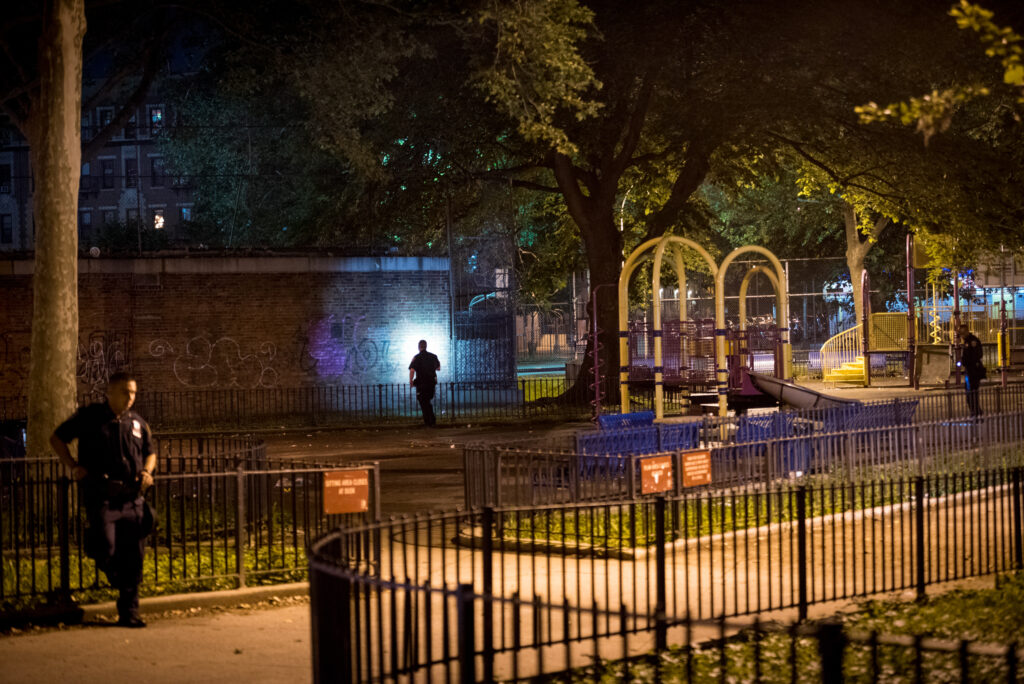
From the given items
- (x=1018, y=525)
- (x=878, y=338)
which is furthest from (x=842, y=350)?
(x=1018, y=525)

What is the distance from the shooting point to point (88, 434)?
9445 mm

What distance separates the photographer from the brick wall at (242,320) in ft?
101

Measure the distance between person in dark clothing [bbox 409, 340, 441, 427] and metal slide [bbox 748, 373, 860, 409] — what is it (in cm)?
692

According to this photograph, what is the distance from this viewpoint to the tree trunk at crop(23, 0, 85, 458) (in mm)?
14625

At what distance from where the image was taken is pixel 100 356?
30750mm

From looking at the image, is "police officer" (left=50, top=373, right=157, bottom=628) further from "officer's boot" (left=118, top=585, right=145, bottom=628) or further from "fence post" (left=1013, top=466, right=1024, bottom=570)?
"fence post" (left=1013, top=466, right=1024, bottom=570)

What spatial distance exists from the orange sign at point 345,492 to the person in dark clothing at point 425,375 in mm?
16707

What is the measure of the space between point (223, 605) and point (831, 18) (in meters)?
21.7

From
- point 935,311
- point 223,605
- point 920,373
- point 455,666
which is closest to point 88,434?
point 223,605

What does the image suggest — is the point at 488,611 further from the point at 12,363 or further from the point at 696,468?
the point at 12,363

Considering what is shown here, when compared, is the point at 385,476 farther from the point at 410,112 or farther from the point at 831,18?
the point at 831,18

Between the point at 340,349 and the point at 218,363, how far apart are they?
3.15 m

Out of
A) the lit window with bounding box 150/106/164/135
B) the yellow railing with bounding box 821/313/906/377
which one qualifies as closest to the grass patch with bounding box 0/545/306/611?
the lit window with bounding box 150/106/164/135

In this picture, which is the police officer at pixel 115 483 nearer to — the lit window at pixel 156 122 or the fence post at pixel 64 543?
the fence post at pixel 64 543
